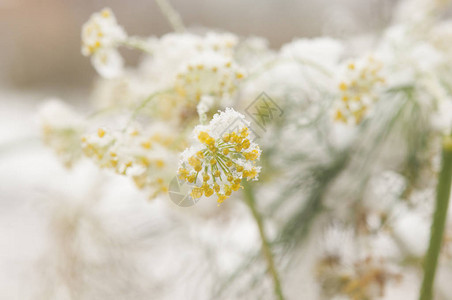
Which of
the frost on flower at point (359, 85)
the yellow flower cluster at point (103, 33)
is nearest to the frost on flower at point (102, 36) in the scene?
the yellow flower cluster at point (103, 33)

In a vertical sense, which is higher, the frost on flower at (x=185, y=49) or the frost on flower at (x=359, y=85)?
the frost on flower at (x=185, y=49)

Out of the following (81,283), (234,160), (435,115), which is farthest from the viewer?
(81,283)

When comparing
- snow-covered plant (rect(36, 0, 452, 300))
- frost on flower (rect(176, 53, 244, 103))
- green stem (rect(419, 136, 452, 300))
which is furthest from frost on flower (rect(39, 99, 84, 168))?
green stem (rect(419, 136, 452, 300))

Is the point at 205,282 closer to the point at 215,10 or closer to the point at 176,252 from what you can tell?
the point at 176,252

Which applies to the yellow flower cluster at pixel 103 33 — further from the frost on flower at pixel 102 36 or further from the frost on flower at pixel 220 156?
the frost on flower at pixel 220 156

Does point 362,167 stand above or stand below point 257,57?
below

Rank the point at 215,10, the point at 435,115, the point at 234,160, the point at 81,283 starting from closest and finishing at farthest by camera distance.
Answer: the point at 234,160 < the point at 435,115 < the point at 81,283 < the point at 215,10

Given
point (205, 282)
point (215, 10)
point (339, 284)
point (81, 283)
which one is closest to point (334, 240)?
point (339, 284)

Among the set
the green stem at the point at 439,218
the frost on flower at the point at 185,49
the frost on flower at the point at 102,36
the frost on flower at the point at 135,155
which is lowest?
the green stem at the point at 439,218
